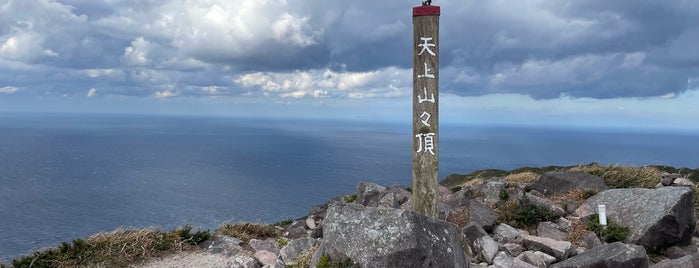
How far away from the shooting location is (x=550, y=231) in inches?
446

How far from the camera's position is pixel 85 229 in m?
61.6

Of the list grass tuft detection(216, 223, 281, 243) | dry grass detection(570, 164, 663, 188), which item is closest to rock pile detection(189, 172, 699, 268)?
grass tuft detection(216, 223, 281, 243)

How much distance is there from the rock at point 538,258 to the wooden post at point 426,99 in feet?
6.72

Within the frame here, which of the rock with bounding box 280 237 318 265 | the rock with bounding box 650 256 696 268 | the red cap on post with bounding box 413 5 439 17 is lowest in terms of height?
the rock with bounding box 280 237 318 265

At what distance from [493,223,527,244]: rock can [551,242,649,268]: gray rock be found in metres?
2.07

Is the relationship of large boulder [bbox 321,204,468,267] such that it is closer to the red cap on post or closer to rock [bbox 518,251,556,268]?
rock [bbox 518,251,556,268]

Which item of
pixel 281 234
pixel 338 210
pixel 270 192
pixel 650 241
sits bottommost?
pixel 270 192

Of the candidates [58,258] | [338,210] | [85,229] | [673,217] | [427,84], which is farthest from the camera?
[85,229]

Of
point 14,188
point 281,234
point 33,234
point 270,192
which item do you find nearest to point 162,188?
point 270,192

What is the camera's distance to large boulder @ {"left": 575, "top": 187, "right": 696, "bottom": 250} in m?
10.4

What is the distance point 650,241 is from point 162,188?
93734 millimetres

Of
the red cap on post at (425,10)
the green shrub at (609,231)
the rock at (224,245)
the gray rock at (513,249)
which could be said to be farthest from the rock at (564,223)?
the rock at (224,245)

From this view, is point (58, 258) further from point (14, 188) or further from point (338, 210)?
point (14, 188)

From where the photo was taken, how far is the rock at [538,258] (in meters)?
8.73
